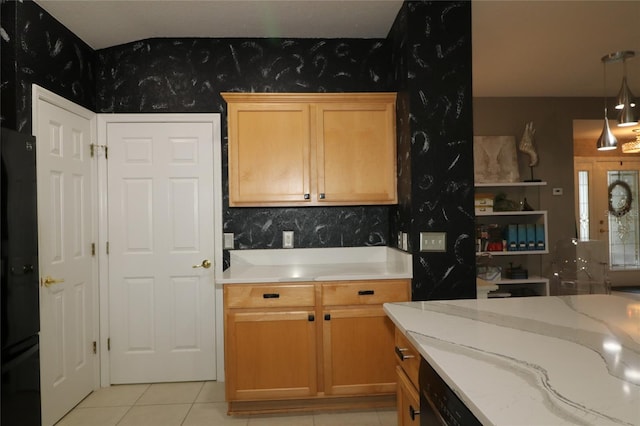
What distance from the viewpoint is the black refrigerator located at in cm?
197

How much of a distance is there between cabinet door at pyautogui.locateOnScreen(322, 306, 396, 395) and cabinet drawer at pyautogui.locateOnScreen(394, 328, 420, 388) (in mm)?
1051

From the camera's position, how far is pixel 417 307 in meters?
1.71

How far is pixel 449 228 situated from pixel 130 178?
2448 millimetres

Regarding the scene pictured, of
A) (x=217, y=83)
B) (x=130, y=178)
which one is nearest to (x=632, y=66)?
(x=217, y=83)

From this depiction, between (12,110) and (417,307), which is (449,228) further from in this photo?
(12,110)

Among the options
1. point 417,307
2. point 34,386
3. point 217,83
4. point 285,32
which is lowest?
point 34,386

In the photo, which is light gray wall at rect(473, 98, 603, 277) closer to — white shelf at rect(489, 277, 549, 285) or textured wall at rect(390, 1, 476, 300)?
white shelf at rect(489, 277, 549, 285)

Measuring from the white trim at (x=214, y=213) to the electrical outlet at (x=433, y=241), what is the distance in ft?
5.19

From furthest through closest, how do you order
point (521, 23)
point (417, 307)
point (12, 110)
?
1. point (521, 23)
2. point (12, 110)
3. point (417, 307)

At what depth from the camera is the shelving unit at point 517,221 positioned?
4.96m

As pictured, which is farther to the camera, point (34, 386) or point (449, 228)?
point (449, 228)

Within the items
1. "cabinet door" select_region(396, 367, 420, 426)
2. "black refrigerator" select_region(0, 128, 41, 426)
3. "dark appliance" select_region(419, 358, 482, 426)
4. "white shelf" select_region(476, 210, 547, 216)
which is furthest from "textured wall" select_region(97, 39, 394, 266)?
"white shelf" select_region(476, 210, 547, 216)

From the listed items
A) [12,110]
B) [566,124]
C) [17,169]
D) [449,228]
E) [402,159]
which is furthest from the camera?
[566,124]

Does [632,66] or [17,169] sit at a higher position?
[632,66]
